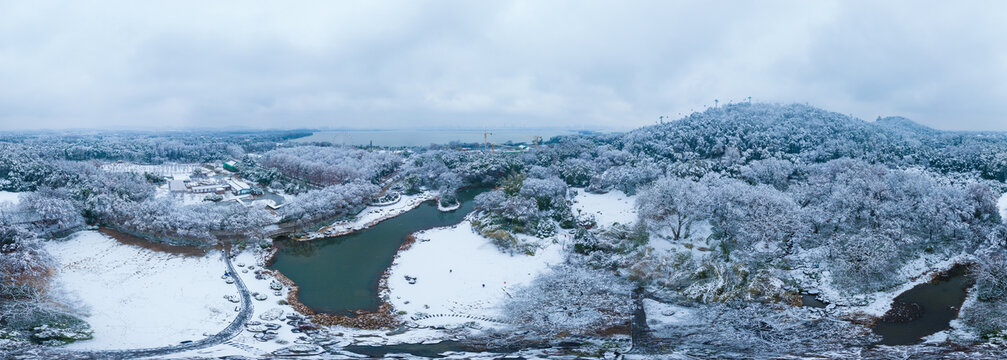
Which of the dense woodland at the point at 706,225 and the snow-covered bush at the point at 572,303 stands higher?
the dense woodland at the point at 706,225

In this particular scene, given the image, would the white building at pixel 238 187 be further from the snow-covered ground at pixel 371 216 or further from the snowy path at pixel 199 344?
the snowy path at pixel 199 344

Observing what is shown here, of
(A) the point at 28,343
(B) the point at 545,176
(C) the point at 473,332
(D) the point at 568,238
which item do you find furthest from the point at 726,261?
(A) the point at 28,343

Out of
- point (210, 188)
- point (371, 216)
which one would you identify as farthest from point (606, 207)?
point (210, 188)

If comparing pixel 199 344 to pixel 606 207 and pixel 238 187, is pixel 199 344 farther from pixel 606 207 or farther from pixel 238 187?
pixel 238 187

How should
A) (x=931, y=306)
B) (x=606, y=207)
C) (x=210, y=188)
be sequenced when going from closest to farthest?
1. (x=931, y=306)
2. (x=606, y=207)
3. (x=210, y=188)

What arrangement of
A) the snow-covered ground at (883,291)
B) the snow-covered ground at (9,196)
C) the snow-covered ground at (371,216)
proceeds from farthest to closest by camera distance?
the snow-covered ground at (9,196)
the snow-covered ground at (371,216)
the snow-covered ground at (883,291)

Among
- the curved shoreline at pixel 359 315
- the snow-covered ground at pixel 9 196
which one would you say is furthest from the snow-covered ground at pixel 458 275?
the snow-covered ground at pixel 9 196
